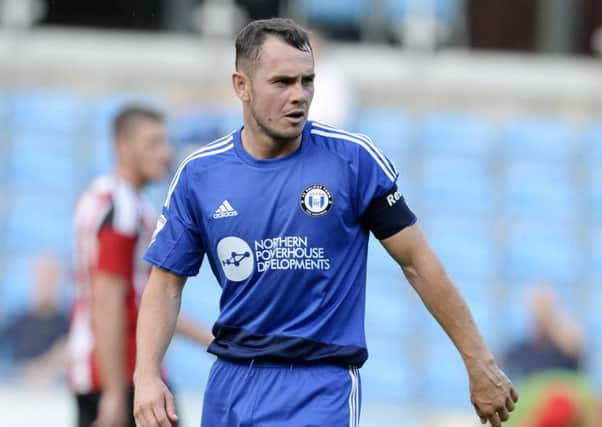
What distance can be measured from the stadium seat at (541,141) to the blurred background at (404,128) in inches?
0.6

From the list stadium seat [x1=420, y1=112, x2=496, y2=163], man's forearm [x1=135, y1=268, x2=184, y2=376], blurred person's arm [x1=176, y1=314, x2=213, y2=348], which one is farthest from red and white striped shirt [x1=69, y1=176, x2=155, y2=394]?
stadium seat [x1=420, y1=112, x2=496, y2=163]

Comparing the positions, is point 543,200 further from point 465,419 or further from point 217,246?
point 217,246

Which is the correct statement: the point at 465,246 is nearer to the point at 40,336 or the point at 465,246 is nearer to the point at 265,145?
the point at 40,336

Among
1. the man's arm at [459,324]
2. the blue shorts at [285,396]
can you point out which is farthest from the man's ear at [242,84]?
the blue shorts at [285,396]

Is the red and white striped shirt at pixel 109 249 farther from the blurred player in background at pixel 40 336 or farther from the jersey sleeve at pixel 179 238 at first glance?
the blurred player in background at pixel 40 336

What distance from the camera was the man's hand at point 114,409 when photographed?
762 cm

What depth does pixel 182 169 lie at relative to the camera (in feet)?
19.5

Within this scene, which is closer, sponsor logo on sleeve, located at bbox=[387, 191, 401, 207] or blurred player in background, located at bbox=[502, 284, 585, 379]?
sponsor logo on sleeve, located at bbox=[387, 191, 401, 207]

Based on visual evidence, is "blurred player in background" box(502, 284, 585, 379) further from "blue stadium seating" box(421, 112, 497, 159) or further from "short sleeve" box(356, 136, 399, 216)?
"short sleeve" box(356, 136, 399, 216)

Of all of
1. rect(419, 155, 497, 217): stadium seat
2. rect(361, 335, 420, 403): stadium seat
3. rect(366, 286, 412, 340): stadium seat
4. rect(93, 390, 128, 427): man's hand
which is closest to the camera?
rect(93, 390, 128, 427): man's hand

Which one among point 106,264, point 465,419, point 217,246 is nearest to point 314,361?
point 217,246

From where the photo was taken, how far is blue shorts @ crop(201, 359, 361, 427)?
224 inches

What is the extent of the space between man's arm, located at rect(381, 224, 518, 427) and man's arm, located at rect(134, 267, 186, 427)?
859 millimetres

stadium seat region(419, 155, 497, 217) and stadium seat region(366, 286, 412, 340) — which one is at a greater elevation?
stadium seat region(419, 155, 497, 217)
